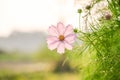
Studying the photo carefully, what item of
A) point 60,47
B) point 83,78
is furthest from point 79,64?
point 60,47

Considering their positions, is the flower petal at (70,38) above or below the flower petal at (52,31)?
below

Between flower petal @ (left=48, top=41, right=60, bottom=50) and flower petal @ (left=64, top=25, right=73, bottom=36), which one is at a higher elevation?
flower petal @ (left=64, top=25, right=73, bottom=36)

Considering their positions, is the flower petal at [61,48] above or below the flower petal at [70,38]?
below

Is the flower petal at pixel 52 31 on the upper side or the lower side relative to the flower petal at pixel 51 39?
upper

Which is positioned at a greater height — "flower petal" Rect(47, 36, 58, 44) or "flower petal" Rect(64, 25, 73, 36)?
"flower petal" Rect(64, 25, 73, 36)

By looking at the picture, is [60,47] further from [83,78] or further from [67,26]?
[83,78]

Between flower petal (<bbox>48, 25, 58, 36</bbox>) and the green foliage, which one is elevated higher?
flower petal (<bbox>48, 25, 58, 36</bbox>)

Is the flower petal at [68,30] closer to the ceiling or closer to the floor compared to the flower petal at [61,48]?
closer to the ceiling

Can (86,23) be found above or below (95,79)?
above
